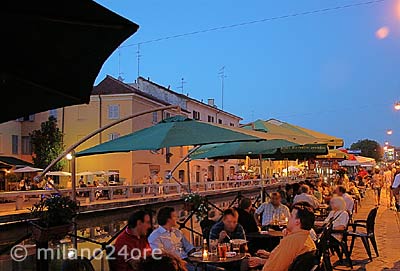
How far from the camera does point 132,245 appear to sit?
19.9 feet

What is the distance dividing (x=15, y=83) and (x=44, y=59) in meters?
0.36

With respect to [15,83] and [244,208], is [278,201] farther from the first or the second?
[15,83]

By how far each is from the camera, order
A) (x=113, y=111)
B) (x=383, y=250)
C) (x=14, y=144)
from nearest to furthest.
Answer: (x=383, y=250)
(x=14, y=144)
(x=113, y=111)

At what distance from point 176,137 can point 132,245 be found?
204 centimetres

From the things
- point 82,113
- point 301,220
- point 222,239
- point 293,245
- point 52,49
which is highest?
point 82,113

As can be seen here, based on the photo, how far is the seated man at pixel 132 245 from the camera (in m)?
5.89

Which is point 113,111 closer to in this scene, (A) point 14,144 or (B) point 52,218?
(A) point 14,144

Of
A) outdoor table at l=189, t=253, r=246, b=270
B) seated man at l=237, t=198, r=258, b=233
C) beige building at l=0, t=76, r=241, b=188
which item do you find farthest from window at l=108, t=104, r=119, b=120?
outdoor table at l=189, t=253, r=246, b=270

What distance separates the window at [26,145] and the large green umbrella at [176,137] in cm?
3743

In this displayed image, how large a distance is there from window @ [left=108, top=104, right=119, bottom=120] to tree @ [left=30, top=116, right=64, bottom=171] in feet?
17.8

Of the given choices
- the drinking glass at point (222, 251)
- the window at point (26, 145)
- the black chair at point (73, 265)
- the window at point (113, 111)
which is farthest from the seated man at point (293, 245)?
the window at point (26, 145)

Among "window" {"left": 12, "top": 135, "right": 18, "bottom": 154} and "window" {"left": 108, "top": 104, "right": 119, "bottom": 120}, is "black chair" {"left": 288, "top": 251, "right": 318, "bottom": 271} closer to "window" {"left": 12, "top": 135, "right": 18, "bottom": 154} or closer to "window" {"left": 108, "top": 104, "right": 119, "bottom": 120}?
"window" {"left": 108, "top": 104, "right": 119, "bottom": 120}

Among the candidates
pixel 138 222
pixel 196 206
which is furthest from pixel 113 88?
pixel 138 222

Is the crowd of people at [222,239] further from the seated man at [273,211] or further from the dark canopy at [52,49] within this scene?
the dark canopy at [52,49]
